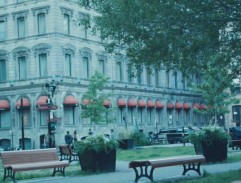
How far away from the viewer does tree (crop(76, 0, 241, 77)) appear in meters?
13.4

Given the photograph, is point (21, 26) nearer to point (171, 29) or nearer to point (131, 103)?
point (131, 103)

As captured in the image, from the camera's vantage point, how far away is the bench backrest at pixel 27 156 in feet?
50.5

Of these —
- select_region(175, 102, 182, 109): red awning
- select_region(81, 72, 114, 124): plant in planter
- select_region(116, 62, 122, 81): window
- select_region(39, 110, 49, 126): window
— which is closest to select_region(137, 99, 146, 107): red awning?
select_region(116, 62, 122, 81): window

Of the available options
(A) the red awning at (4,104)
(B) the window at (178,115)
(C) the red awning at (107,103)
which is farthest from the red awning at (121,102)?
(B) the window at (178,115)

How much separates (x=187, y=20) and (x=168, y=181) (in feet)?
14.1

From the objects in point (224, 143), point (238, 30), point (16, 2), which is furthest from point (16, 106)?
point (238, 30)

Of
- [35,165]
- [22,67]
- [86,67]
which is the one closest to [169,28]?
[35,165]

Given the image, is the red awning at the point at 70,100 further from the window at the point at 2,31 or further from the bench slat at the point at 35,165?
the bench slat at the point at 35,165

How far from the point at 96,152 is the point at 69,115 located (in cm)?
3083

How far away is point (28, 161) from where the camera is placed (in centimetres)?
1595

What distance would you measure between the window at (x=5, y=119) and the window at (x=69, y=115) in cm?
551

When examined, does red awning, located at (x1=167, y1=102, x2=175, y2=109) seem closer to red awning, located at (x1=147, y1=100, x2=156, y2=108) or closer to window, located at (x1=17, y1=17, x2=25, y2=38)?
red awning, located at (x1=147, y1=100, x2=156, y2=108)

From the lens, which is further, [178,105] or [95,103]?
[178,105]

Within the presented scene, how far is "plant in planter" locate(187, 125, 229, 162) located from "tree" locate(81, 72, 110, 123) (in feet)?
88.0
